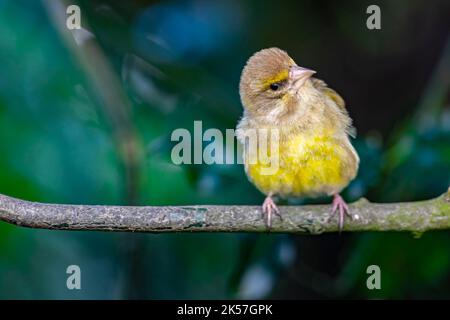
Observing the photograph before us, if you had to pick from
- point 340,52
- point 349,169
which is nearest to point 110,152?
point 349,169

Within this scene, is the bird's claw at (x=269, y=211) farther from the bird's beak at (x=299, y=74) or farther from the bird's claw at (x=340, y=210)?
the bird's beak at (x=299, y=74)

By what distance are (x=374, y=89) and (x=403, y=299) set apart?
129 cm

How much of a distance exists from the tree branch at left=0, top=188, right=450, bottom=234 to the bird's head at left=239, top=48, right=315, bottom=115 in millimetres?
544

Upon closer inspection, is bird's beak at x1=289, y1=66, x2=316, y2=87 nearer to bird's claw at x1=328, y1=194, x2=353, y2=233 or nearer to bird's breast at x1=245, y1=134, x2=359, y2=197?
bird's breast at x1=245, y1=134, x2=359, y2=197

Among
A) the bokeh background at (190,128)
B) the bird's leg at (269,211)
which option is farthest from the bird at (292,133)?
the bokeh background at (190,128)

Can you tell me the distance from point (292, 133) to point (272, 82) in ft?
0.73

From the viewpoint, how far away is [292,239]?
3742mm

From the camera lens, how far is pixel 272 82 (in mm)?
3207

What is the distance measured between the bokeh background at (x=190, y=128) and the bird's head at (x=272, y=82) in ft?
0.97

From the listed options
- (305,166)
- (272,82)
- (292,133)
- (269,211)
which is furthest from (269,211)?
(272,82)

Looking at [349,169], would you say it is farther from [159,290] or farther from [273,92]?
[159,290]

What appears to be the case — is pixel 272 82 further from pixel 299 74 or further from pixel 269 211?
pixel 269 211

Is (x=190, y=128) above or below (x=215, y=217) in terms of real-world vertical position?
above

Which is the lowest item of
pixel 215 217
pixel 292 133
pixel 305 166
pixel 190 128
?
pixel 215 217
